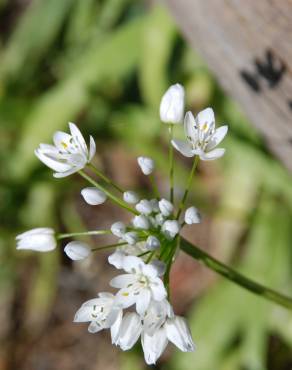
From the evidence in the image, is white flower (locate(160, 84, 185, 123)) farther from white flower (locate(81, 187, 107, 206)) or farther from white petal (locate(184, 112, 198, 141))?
white flower (locate(81, 187, 107, 206))

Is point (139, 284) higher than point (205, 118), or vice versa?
point (205, 118)

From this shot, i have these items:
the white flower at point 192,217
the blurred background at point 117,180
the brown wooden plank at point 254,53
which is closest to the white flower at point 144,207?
the white flower at point 192,217

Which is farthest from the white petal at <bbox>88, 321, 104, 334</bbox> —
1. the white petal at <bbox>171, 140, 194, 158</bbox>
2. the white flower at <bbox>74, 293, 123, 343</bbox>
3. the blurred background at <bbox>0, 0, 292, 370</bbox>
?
the blurred background at <bbox>0, 0, 292, 370</bbox>

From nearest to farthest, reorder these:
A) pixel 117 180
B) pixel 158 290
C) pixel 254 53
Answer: pixel 158 290 < pixel 254 53 < pixel 117 180

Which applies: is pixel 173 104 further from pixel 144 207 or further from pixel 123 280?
pixel 123 280

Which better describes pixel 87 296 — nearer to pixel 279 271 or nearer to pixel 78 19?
pixel 279 271

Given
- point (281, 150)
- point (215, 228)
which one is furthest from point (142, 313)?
point (215, 228)

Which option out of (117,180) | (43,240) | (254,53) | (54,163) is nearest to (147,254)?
(43,240)
